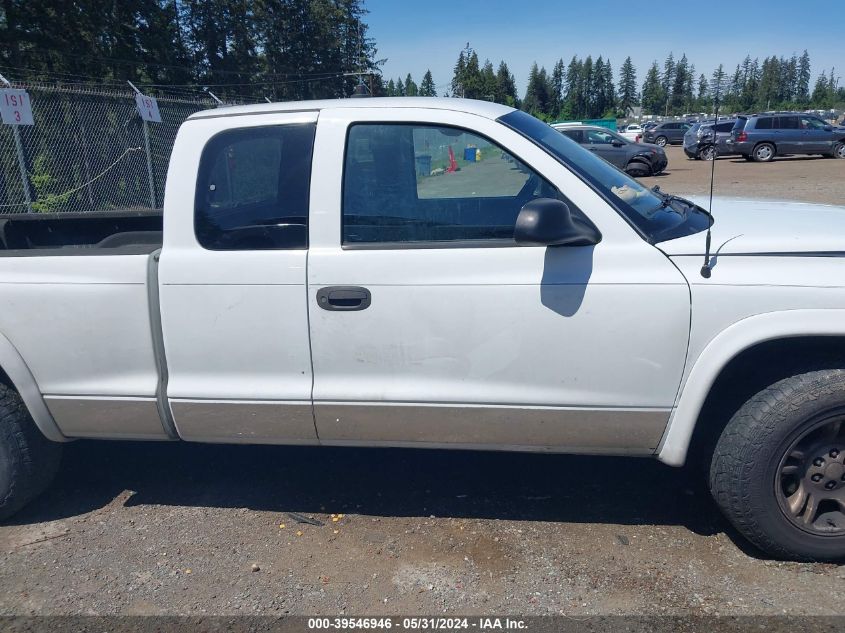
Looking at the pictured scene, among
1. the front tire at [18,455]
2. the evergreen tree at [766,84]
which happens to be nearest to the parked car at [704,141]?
the evergreen tree at [766,84]

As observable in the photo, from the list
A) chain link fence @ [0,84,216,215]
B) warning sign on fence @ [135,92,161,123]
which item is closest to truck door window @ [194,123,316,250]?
warning sign on fence @ [135,92,161,123]

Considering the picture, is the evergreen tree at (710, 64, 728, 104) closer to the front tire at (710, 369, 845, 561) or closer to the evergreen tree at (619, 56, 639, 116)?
the front tire at (710, 369, 845, 561)

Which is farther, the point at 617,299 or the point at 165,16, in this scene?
the point at 165,16

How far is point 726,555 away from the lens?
10.2ft

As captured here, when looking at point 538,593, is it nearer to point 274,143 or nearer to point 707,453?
point 707,453

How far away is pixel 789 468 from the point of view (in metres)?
2.88

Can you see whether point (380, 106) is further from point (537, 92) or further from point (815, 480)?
point (537, 92)

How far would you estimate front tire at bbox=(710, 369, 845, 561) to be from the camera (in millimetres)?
2783

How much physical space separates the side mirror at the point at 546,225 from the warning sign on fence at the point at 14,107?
8498 mm

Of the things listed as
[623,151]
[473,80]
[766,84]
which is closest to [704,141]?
[623,151]

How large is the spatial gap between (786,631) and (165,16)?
36.5 metres

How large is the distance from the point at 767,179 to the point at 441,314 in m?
20.3

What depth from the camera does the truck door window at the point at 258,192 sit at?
3.12m

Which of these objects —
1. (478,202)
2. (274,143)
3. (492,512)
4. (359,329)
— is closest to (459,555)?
(492,512)
